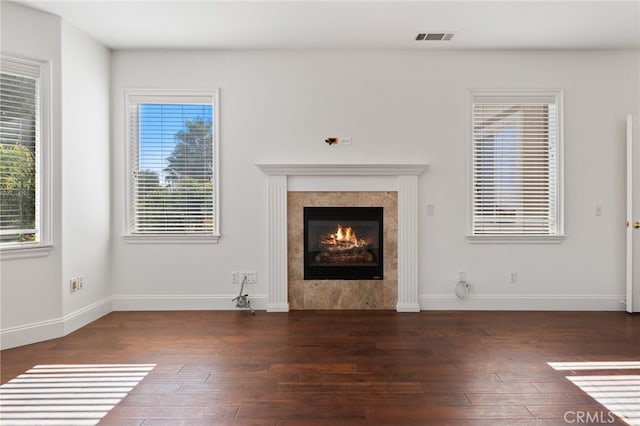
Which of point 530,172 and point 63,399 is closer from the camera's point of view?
point 63,399

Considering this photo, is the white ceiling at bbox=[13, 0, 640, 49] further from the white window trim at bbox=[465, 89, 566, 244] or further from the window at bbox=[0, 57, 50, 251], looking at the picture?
the window at bbox=[0, 57, 50, 251]

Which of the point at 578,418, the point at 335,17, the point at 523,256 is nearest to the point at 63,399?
the point at 578,418

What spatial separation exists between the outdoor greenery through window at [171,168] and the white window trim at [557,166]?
2.84 meters

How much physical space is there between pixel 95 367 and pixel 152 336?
730 mm

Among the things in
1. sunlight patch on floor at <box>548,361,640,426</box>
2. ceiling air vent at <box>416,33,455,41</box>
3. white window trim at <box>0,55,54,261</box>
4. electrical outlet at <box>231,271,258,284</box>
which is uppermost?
ceiling air vent at <box>416,33,455,41</box>

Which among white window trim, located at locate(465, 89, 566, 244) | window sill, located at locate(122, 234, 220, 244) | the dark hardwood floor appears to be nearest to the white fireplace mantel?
the dark hardwood floor

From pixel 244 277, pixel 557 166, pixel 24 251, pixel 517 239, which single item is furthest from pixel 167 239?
pixel 557 166

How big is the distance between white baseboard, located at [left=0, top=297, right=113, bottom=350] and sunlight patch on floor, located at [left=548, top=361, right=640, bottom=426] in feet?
13.4

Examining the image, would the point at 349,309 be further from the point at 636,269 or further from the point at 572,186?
the point at 636,269

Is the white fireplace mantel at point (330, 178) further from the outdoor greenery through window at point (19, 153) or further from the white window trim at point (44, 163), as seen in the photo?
the outdoor greenery through window at point (19, 153)

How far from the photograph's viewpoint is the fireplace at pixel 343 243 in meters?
4.71

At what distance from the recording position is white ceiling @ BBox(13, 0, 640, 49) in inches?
141

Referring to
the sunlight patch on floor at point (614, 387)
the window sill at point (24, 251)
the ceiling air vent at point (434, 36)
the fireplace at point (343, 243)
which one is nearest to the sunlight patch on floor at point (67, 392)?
the window sill at point (24, 251)

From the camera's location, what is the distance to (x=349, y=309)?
464 cm
